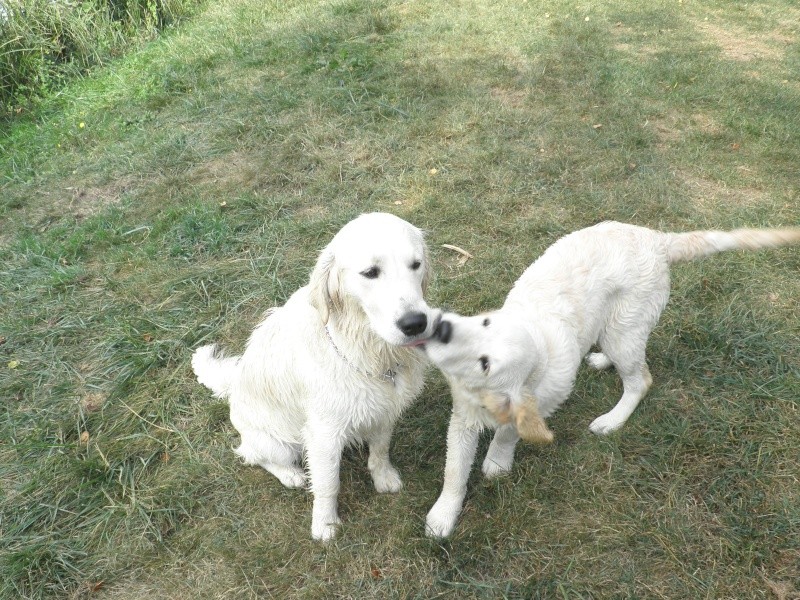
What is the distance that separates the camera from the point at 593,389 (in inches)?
130

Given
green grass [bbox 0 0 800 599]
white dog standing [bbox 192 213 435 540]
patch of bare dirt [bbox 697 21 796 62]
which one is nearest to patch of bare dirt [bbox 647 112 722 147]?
green grass [bbox 0 0 800 599]

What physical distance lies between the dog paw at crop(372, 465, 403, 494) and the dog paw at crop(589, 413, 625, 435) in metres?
1.18

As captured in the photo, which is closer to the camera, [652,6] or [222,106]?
[222,106]

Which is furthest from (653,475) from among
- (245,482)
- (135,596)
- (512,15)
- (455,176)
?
(512,15)

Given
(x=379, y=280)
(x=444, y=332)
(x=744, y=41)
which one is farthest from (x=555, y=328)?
(x=744, y=41)

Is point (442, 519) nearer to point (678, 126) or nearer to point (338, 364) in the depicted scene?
point (338, 364)

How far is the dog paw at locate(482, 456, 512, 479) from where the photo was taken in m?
2.85

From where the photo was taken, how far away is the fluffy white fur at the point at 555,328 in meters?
2.18

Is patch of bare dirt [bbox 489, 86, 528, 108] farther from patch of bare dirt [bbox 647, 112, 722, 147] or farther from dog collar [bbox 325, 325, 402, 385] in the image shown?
dog collar [bbox 325, 325, 402, 385]

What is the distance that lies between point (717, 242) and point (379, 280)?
5.97 ft

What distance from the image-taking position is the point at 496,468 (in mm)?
2855

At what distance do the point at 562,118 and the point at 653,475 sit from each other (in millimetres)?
4094

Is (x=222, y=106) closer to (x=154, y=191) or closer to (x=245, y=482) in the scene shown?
(x=154, y=191)

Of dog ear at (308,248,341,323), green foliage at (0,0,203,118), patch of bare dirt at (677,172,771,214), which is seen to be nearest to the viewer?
dog ear at (308,248,341,323)
